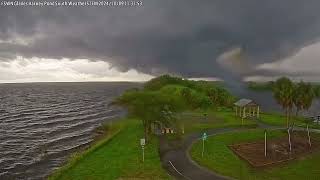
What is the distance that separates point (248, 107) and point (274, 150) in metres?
33.8

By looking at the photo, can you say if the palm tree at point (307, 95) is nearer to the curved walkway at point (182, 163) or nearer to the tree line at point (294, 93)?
the tree line at point (294, 93)

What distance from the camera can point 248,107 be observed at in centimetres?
8450

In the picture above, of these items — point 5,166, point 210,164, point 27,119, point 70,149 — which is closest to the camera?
point 210,164

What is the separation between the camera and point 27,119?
4375 inches

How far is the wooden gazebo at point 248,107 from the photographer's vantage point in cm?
8075

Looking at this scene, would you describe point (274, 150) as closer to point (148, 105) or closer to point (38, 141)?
point (148, 105)

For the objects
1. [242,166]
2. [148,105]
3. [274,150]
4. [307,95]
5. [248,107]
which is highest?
[307,95]

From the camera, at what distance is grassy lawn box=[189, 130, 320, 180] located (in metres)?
40.5

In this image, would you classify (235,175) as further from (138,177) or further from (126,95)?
(126,95)

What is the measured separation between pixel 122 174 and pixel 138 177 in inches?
88.9

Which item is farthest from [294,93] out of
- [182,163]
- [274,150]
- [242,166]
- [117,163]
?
[117,163]

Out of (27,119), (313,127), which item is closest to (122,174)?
(313,127)

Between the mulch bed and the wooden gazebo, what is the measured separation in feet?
68.0

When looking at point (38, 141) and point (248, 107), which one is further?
point (248, 107)
